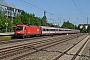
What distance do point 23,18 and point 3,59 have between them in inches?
3310

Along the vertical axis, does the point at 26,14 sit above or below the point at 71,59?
above

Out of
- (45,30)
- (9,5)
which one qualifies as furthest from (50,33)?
(9,5)

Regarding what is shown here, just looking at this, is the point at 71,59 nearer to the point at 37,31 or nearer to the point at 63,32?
the point at 37,31

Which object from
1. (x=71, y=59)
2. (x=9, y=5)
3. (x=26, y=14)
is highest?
(x=9, y=5)

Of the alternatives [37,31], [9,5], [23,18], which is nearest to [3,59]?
[37,31]

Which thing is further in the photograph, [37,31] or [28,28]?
[37,31]

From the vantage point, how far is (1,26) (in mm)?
72062

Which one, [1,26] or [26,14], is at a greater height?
[26,14]

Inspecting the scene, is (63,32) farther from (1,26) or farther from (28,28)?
(28,28)

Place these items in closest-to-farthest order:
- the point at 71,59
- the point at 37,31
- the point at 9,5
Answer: the point at 71,59
the point at 37,31
the point at 9,5

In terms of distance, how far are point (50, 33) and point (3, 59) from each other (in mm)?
48918

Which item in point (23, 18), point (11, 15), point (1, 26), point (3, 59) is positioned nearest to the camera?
point (3, 59)

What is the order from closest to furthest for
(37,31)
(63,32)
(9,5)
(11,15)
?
(37,31)
(63,32)
(11,15)
(9,5)

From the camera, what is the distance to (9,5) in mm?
126688
